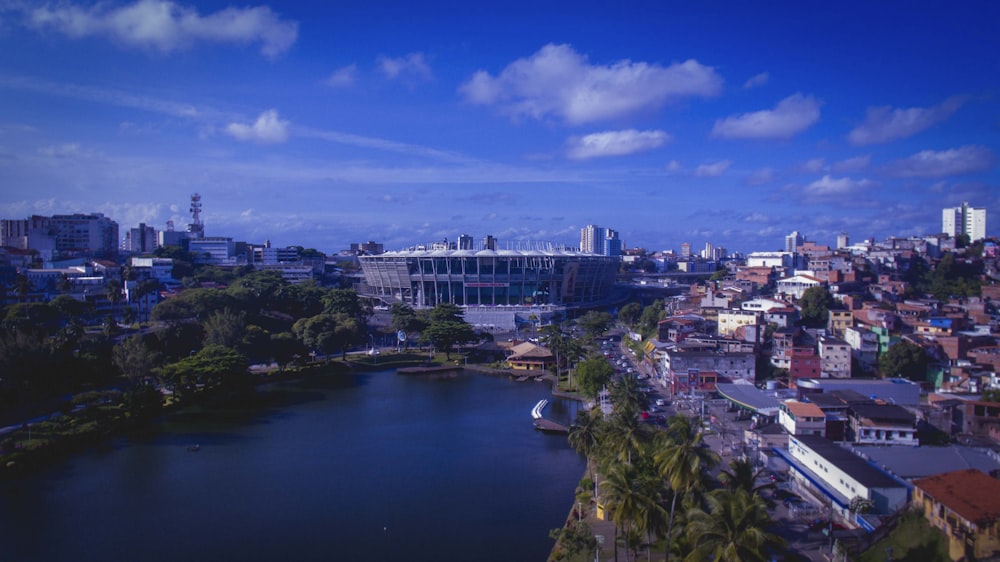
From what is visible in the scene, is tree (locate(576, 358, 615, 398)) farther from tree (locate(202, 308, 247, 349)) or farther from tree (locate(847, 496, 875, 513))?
tree (locate(202, 308, 247, 349))

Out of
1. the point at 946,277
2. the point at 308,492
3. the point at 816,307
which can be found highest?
the point at 946,277

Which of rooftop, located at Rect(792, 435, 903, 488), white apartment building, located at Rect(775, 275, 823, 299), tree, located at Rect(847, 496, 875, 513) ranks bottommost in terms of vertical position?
tree, located at Rect(847, 496, 875, 513)

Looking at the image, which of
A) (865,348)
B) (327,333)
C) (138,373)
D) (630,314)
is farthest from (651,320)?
(138,373)

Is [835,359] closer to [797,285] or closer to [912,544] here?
[912,544]

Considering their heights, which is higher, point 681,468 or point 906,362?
point 681,468

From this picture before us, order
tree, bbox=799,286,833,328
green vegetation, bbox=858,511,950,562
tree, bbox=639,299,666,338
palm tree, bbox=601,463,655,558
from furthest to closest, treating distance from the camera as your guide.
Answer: tree, bbox=639,299,666,338
tree, bbox=799,286,833,328
green vegetation, bbox=858,511,950,562
palm tree, bbox=601,463,655,558

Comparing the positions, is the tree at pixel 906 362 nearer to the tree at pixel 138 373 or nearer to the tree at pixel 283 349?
the tree at pixel 283 349

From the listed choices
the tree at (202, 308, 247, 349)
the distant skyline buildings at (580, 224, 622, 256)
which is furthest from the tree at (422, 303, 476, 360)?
the distant skyline buildings at (580, 224, 622, 256)
